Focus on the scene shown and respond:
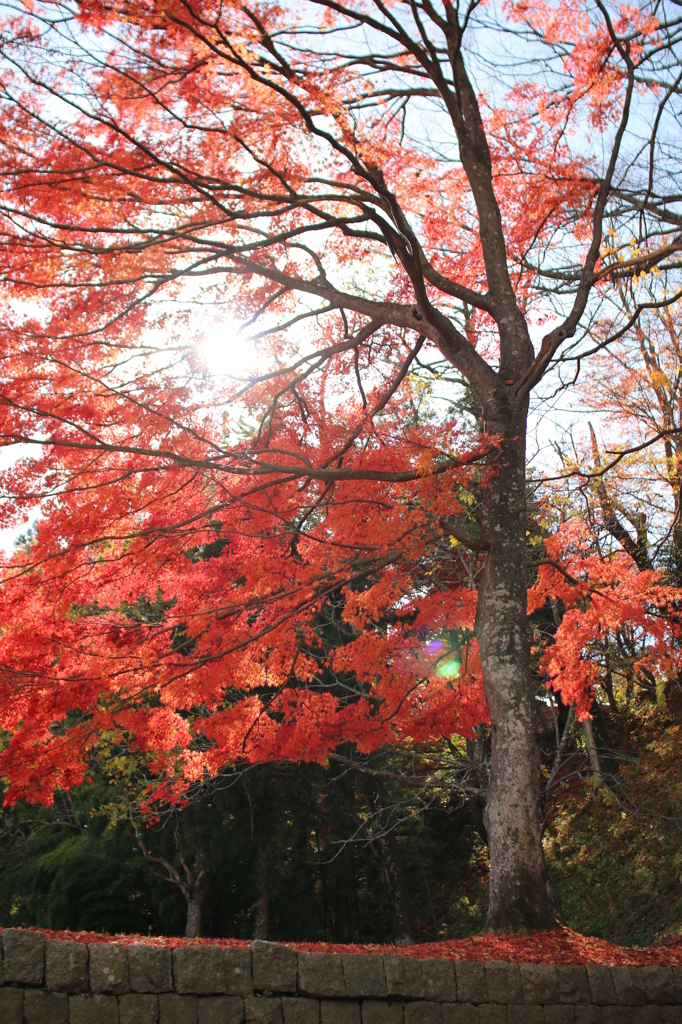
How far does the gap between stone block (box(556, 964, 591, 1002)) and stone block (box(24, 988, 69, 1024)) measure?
2.94 meters

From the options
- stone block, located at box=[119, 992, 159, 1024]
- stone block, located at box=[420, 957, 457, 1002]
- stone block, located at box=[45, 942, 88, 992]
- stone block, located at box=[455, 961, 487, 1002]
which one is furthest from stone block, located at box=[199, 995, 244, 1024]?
stone block, located at box=[455, 961, 487, 1002]

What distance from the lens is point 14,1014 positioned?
3471mm

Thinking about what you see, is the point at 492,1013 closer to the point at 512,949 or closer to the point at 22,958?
the point at 512,949

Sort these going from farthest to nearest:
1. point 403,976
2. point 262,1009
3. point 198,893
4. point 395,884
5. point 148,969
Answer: point 395,884 < point 198,893 < point 403,976 < point 262,1009 < point 148,969

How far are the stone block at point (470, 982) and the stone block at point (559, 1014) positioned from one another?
47 cm

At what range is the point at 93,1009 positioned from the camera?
3.61 m

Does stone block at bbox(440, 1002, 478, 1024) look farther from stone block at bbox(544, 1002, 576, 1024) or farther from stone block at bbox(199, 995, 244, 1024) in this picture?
stone block at bbox(199, 995, 244, 1024)

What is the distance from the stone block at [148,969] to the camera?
12.2 feet

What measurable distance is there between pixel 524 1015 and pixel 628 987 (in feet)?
2.75

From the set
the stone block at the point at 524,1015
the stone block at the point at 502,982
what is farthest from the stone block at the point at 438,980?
the stone block at the point at 524,1015

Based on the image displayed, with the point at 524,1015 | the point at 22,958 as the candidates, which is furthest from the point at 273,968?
the point at 524,1015

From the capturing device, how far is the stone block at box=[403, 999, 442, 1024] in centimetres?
423

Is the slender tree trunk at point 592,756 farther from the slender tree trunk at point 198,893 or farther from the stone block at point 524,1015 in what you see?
the stone block at point 524,1015

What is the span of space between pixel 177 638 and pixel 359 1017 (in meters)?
7.34
